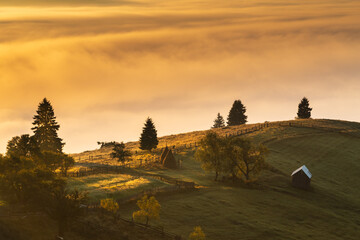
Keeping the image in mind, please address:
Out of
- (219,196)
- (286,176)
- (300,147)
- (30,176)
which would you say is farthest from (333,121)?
(30,176)

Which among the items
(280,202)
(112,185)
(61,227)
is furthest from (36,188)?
(280,202)

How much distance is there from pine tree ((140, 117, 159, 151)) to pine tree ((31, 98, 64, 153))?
23391mm

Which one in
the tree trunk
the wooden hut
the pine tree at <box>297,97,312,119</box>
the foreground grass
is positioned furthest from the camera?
the pine tree at <box>297,97,312,119</box>

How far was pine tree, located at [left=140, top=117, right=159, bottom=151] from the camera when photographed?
108m

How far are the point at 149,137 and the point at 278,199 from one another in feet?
158

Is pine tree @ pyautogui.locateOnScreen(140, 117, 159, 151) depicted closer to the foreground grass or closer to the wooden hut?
the foreground grass

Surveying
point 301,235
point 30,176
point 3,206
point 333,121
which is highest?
point 333,121

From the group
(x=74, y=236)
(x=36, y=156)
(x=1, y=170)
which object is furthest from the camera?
(x=36, y=156)

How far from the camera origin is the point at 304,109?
166 m

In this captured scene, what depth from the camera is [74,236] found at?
4456cm

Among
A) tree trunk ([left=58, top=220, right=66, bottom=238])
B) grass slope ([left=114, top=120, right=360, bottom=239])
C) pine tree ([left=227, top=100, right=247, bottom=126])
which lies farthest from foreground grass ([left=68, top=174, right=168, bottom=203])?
pine tree ([left=227, top=100, right=247, bottom=126])

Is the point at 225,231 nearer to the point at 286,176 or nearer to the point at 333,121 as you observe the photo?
the point at 286,176

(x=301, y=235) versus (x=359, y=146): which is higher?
(x=359, y=146)

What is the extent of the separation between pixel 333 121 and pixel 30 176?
407 feet
